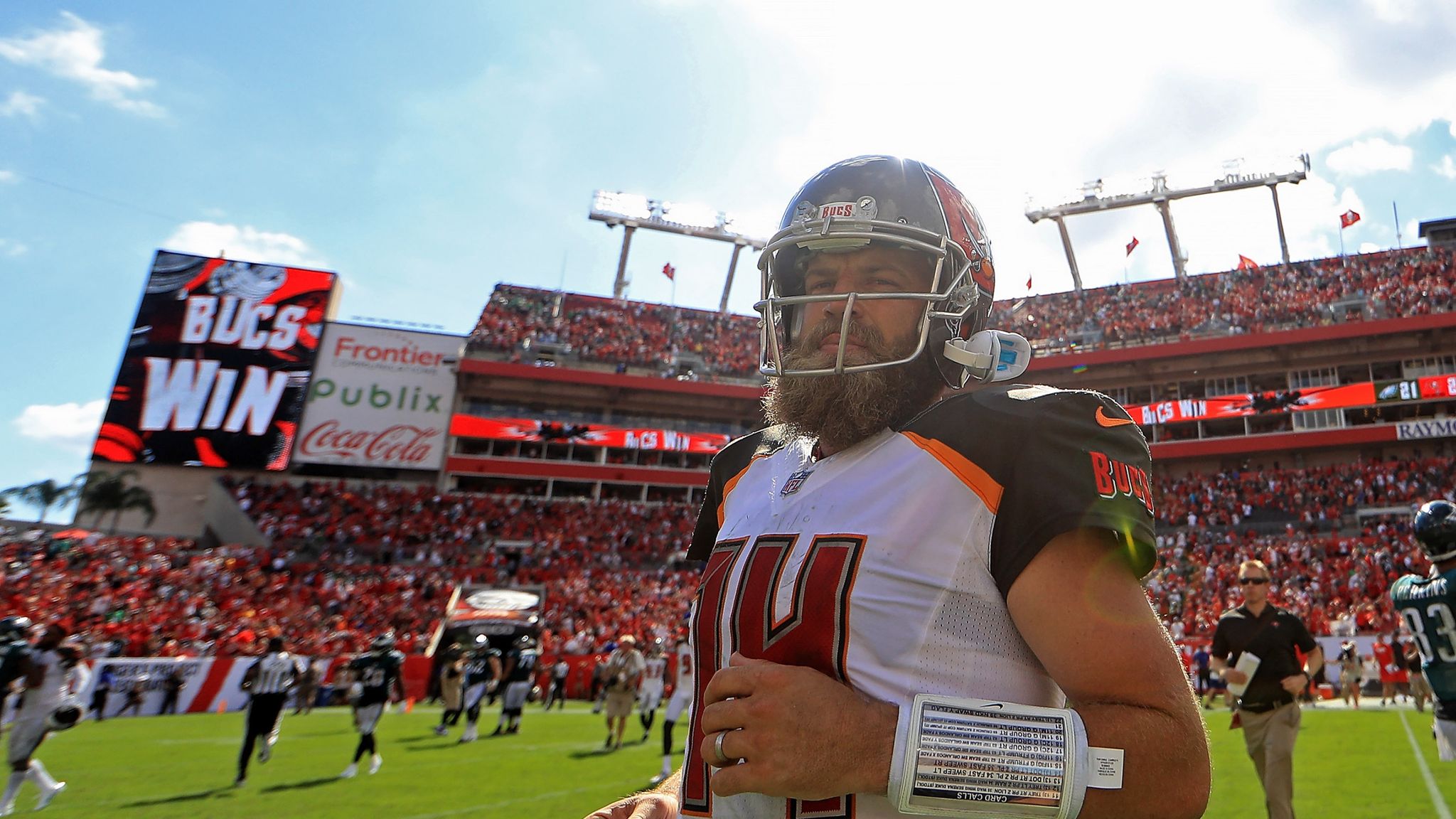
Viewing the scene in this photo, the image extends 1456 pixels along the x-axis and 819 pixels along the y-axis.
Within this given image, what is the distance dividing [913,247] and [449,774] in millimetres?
11662

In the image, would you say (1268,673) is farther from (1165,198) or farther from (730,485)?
(1165,198)

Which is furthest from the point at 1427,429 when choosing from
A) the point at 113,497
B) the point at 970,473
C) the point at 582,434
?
the point at 113,497

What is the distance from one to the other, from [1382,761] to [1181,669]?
1234 centimetres

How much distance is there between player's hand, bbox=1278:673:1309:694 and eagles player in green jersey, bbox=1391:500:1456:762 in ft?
2.56

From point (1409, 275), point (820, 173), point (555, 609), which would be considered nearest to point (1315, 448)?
point (1409, 275)

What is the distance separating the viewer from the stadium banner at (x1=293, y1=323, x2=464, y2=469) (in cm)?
3731

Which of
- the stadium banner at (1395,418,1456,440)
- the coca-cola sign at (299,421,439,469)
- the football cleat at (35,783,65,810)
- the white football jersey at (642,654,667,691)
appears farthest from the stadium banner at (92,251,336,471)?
the stadium banner at (1395,418,1456,440)

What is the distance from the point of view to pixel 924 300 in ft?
6.29

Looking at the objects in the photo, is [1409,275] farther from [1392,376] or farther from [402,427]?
[402,427]

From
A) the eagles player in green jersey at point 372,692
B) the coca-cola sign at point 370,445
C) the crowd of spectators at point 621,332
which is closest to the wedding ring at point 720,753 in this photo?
the eagles player in green jersey at point 372,692

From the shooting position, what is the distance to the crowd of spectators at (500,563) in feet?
77.5

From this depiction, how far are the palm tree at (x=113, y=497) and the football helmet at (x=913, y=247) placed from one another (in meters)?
42.0

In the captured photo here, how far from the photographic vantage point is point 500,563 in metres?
32.9

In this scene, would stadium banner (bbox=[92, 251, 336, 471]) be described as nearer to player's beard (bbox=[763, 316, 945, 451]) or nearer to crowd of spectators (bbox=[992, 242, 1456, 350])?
crowd of spectators (bbox=[992, 242, 1456, 350])
